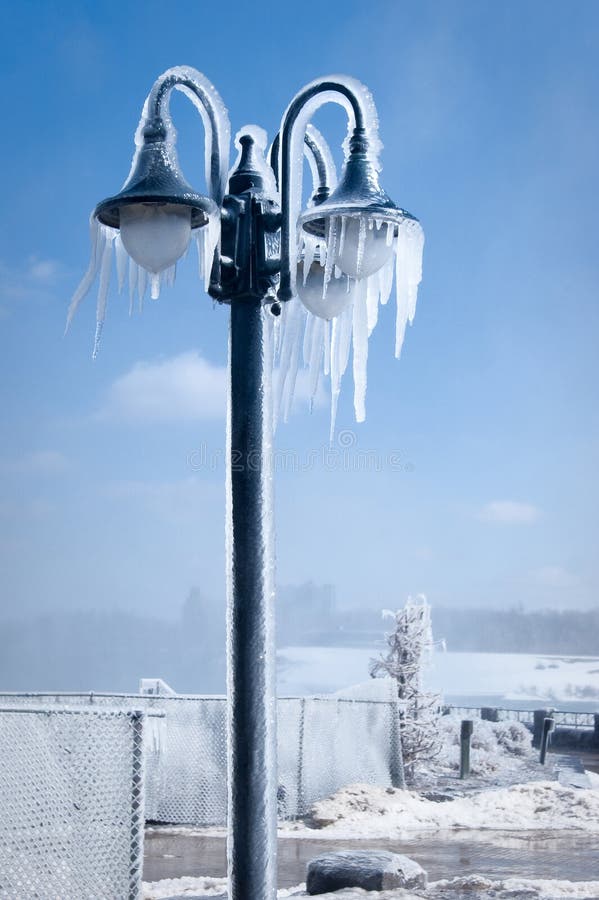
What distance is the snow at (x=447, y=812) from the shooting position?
1307 cm

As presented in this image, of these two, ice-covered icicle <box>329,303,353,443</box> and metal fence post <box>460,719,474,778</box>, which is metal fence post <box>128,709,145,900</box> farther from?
metal fence post <box>460,719,474,778</box>

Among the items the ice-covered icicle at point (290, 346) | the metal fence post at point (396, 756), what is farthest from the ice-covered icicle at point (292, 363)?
the metal fence post at point (396, 756)

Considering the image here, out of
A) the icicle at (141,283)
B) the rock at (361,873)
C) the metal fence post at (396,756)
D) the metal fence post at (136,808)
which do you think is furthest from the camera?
the metal fence post at (396,756)

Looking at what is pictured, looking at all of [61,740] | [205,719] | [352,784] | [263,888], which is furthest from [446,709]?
[263,888]

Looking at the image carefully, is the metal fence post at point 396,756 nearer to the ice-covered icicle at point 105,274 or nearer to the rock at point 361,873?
the rock at point 361,873

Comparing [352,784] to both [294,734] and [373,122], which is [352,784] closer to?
[294,734]

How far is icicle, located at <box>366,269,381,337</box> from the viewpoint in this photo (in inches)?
223

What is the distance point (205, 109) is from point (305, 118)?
21.1 inches

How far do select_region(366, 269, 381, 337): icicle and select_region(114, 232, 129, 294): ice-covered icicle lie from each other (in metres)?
1.28

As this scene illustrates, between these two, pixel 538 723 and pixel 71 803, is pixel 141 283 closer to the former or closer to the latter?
pixel 71 803

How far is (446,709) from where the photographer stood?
2717 cm

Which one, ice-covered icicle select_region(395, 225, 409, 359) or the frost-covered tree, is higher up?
ice-covered icicle select_region(395, 225, 409, 359)

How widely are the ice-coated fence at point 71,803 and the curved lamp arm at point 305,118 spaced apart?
3.53 meters

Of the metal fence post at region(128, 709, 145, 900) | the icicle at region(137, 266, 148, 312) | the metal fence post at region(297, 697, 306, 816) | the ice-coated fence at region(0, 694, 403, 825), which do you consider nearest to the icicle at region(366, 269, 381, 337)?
the icicle at region(137, 266, 148, 312)
